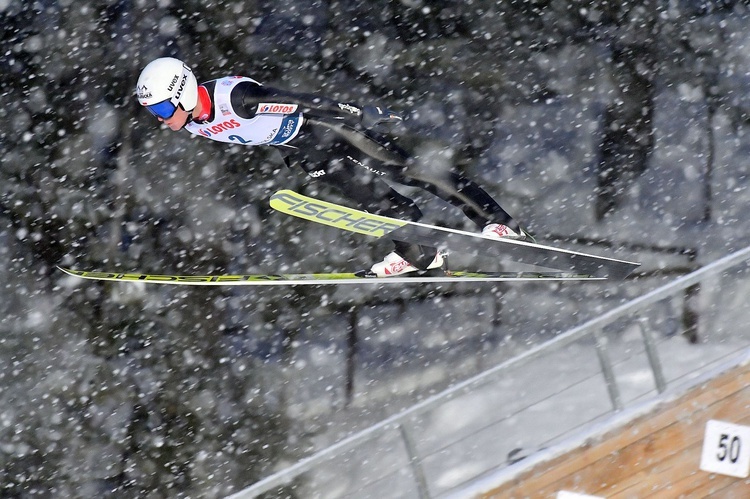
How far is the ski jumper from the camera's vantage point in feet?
17.2

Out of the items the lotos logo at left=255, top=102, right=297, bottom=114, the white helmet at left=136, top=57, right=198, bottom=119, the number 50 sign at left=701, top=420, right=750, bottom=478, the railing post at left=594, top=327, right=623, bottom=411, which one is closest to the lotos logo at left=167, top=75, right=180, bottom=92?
the white helmet at left=136, top=57, right=198, bottom=119

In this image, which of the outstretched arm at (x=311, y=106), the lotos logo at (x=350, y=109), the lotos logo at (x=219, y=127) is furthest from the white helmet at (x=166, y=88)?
the lotos logo at (x=350, y=109)

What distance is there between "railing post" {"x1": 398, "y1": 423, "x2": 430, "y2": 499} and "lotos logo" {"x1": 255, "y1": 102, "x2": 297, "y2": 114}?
83.0 inches

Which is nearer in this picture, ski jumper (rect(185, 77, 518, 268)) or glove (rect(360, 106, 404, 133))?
ski jumper (rect(185, 77, 518, 268))

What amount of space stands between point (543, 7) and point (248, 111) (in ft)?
10.6

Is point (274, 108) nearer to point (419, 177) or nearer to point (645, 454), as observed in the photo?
point (419, 177)

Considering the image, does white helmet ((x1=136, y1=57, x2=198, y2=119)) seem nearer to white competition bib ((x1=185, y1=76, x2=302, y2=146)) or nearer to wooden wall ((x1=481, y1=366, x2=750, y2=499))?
white competition bib ((x1=185, y1=76, x2=302, y2=146))

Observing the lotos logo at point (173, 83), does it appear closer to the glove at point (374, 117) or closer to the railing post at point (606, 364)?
the glove at point (374, 117)

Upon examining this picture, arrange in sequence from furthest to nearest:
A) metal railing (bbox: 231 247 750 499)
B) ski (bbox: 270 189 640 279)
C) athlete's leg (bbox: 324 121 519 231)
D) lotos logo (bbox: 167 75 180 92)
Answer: athlete's leg (bbox: 324 121 519 231)
ski (bbox: 270 189 640 279)
lotos logo (bbox: 167 75 180 92)
metal railing (bbox: 231 247 750 499)

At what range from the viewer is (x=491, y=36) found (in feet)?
23.4

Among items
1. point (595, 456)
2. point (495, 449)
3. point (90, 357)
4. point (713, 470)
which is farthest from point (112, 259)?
point (713, 470)

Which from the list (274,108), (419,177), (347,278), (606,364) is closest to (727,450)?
(606,364)

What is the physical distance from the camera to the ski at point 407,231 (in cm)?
550

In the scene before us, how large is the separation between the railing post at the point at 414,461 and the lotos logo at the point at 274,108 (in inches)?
83.0
